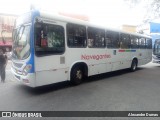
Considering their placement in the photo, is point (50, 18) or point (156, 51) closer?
point (50, 18)

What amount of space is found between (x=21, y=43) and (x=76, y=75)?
2.87m

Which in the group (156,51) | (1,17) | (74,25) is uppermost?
(1,17)

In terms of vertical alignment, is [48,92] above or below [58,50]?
below

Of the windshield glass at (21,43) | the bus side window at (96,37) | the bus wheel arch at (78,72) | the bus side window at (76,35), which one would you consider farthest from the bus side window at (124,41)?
the windshield glass at (21,43)

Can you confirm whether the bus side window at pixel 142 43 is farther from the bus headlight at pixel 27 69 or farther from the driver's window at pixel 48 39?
the bus headlight at pixel 27 69

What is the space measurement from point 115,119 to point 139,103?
1630mm

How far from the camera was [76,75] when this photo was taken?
8.42 metres

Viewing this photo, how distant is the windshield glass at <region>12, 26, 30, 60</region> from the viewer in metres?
6.79

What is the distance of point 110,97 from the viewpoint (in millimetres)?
6609

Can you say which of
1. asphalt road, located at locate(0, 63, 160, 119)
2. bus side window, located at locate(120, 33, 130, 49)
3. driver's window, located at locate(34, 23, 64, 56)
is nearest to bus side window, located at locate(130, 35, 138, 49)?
bus side window, located at locate(120, 33, 130, 49)

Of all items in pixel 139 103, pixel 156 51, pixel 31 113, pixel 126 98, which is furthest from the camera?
pixel 156 51

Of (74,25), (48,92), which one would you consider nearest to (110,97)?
(48,92)

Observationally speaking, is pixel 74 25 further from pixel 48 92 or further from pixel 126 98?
pixel 126 98

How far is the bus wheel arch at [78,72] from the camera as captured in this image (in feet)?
27.1
